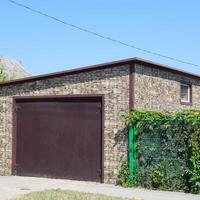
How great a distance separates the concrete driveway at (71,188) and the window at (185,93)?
17.2 feet

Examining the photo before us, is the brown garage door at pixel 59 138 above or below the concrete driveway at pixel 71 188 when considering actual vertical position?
above

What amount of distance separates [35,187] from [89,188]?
1.44 metres

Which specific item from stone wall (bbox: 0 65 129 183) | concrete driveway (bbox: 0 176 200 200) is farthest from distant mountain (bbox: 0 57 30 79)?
concrete driveway (bbox: 0 176 200 200)

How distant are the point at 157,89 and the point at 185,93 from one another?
2.96 metres

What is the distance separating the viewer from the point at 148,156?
13.8 meters

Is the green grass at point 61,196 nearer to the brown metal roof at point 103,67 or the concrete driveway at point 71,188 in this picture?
the concrete driveway at point 71,188

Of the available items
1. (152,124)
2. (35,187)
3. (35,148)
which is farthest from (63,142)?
(152,124)

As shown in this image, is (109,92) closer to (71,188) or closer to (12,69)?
(71,188)

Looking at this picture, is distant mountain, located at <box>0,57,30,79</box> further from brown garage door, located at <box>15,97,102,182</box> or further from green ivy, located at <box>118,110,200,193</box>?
green ivy, located at <box>118,110,200,193</box>

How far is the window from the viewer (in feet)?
58.9

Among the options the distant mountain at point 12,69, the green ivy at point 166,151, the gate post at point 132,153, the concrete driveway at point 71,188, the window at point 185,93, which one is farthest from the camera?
the distant mountain at point 12,69

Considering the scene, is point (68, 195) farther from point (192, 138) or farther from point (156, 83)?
point (156, 83)

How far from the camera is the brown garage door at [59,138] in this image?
587 inches

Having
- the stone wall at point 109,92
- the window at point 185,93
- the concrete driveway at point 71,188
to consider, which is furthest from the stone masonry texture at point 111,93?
the window at point 185,93
